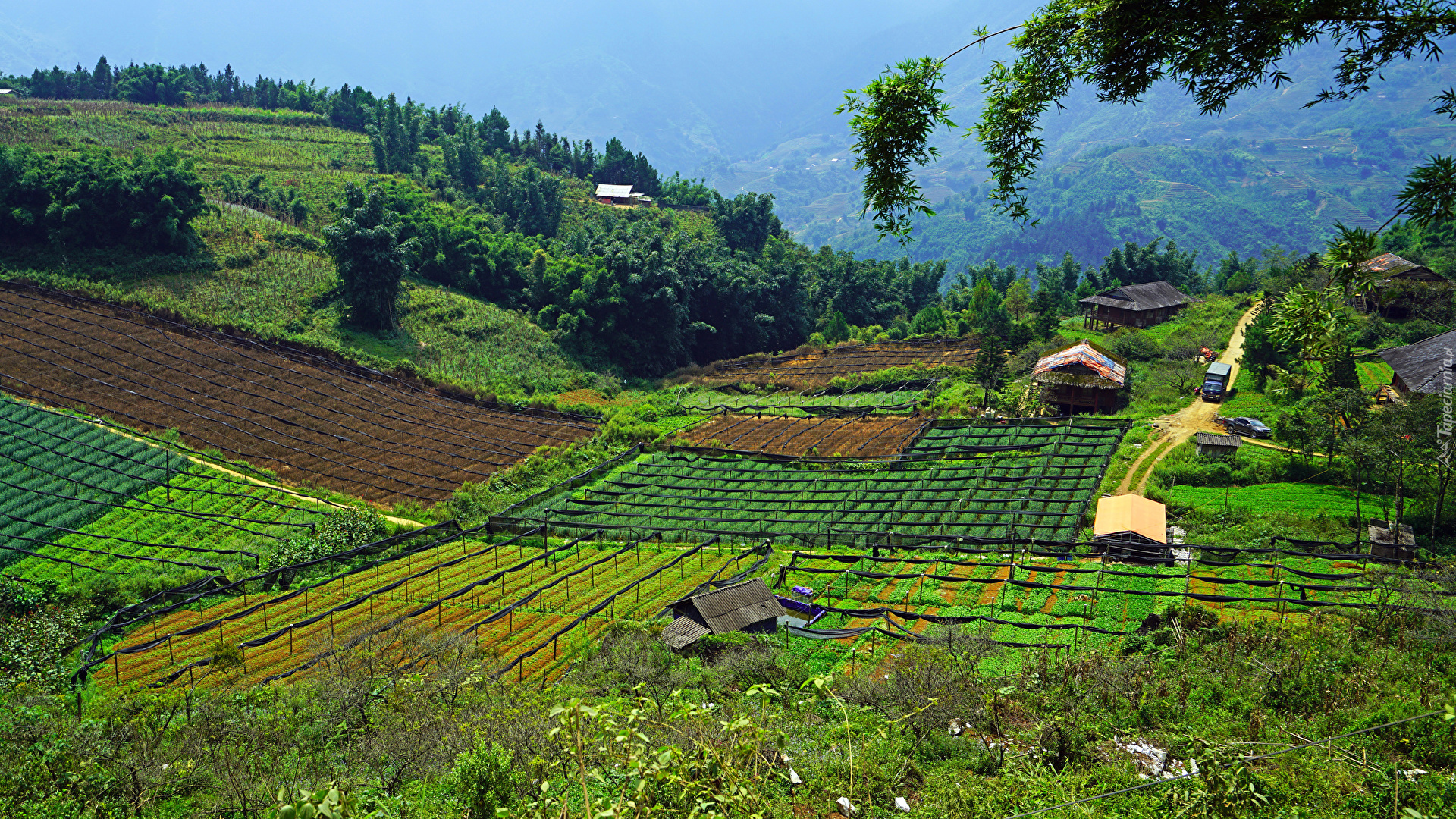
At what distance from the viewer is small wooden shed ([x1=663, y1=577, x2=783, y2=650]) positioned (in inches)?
742

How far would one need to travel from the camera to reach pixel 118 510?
28.7 metres

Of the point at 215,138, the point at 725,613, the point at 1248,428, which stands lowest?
the point at 725,613

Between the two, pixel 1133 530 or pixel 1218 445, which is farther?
pixel 1218 445

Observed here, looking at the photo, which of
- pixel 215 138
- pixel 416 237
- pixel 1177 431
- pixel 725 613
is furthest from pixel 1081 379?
pixel 215 138

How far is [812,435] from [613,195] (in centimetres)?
5898

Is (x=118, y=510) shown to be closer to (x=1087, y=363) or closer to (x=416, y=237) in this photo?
(x=416, y=237)

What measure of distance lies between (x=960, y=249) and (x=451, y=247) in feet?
515

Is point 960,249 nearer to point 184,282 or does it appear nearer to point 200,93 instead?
point 200,93

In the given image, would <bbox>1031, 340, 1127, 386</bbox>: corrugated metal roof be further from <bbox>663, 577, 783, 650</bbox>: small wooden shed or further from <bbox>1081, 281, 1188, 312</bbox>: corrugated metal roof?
<bbox>663, 577, 783, 650</bbox>: small wooden shed

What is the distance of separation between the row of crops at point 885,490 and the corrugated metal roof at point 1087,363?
416 cm

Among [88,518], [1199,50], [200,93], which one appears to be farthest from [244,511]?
[200,93]

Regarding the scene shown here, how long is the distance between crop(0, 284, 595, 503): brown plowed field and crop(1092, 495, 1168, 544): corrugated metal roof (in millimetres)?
23980

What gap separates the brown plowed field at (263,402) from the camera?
1383 inches

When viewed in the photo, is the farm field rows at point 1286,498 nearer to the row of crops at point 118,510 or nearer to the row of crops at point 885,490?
the row of crops at point 885,490
